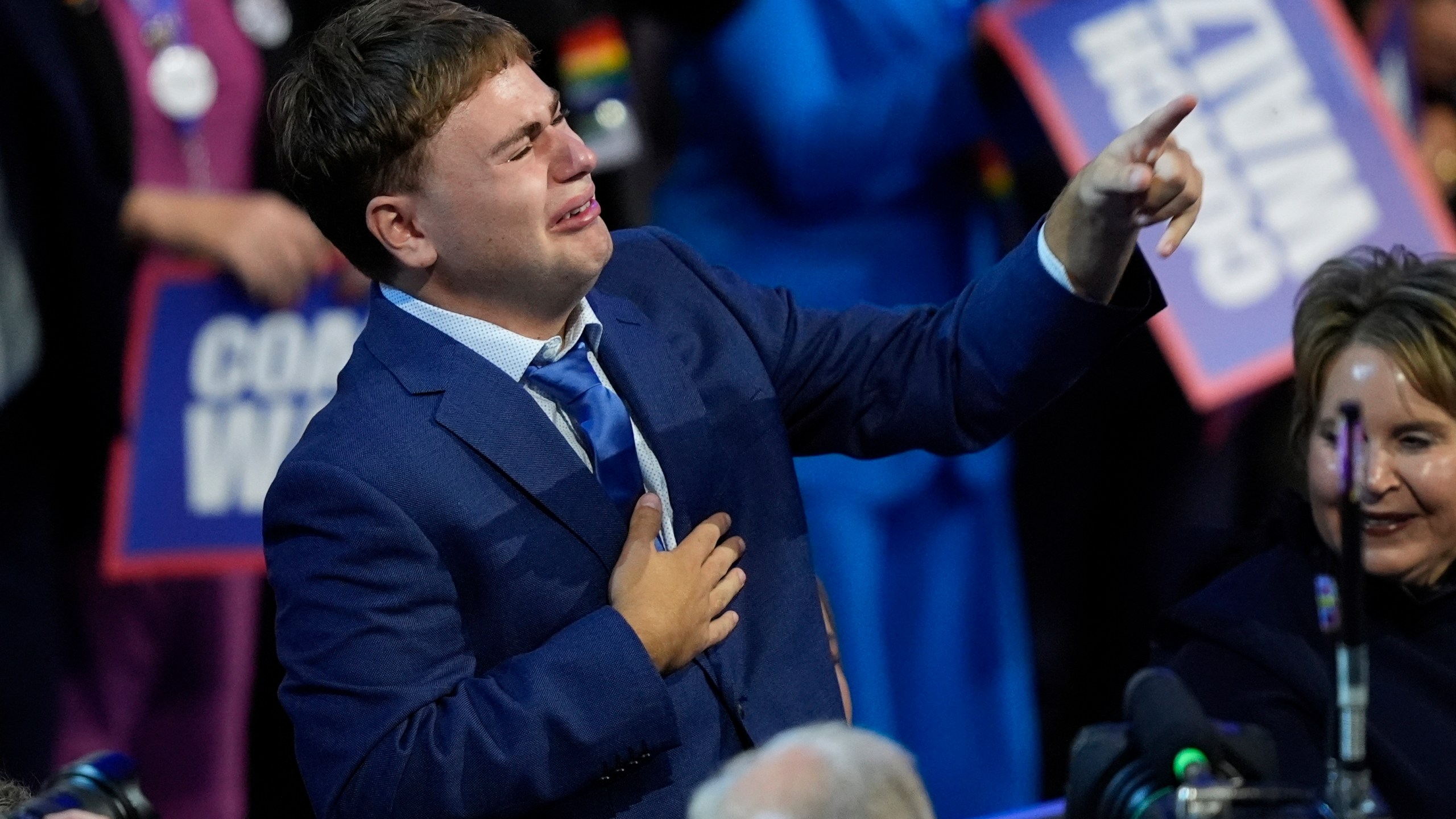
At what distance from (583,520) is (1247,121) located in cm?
157

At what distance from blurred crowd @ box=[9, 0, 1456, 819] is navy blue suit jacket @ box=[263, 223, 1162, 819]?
722 millimetres

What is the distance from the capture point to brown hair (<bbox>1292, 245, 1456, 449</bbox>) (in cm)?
173

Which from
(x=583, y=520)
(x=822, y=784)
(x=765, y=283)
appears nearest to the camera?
(x=822, y=784)

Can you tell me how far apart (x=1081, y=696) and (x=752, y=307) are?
1520mm

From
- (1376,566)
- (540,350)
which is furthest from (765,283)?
(1376,566)

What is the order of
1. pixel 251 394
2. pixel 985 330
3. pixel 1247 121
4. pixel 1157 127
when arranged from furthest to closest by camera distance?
pixel 1247 121 < pixel 251 394 < pixel 985 330 < pixel 1157 127

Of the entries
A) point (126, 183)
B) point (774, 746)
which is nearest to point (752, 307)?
point (774, 746)

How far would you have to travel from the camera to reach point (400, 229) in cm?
169

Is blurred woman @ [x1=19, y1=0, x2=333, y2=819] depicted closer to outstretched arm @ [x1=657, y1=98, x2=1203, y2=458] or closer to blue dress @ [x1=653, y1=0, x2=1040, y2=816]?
blue dress @ [x1=653, y1=0, x2=1040, y2=816]

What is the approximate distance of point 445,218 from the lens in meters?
1.66

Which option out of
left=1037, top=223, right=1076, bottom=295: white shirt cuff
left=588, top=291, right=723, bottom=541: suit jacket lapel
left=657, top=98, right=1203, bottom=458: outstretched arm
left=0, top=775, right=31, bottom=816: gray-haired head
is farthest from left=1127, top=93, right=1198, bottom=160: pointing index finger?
left=0, top=775, right=31, bottom=816: gray-haired head

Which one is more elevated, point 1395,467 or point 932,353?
point 932,353

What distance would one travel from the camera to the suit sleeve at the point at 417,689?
1.52m

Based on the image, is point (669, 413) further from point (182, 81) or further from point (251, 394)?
point (182, 81)
